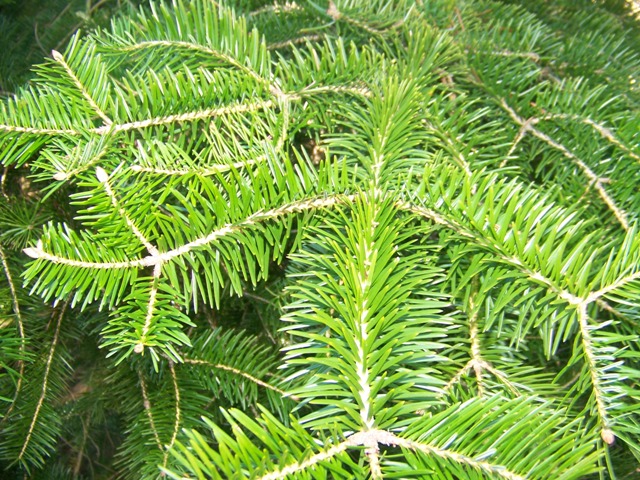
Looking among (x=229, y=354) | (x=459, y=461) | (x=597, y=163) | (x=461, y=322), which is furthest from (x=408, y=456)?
(x=597, y=163)

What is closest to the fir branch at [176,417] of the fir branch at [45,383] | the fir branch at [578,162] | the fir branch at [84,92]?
the fir branch at [45,383]

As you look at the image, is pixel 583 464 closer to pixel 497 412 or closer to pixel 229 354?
pixel 497 412

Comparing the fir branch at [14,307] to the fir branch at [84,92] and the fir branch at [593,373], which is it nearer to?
the fir branch at [84,92]

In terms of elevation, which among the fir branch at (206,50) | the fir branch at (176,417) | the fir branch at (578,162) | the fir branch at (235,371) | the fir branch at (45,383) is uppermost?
the fir branch at (206,50)

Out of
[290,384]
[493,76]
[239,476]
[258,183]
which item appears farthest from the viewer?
[493,76]

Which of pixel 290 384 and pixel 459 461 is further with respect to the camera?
pixel 290 384

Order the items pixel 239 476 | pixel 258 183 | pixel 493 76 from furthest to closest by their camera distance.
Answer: pixel 493 76, pixel 258 183, pixel 239 476

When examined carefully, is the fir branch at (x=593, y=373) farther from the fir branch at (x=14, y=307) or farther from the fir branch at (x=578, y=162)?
the fir branch at (x=14, y=307)

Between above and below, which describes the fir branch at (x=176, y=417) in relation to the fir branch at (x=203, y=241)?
below

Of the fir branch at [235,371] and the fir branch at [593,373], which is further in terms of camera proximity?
the fir branch at [235,371]

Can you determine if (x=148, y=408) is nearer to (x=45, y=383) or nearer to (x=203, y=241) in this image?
(x=45, y=383)
